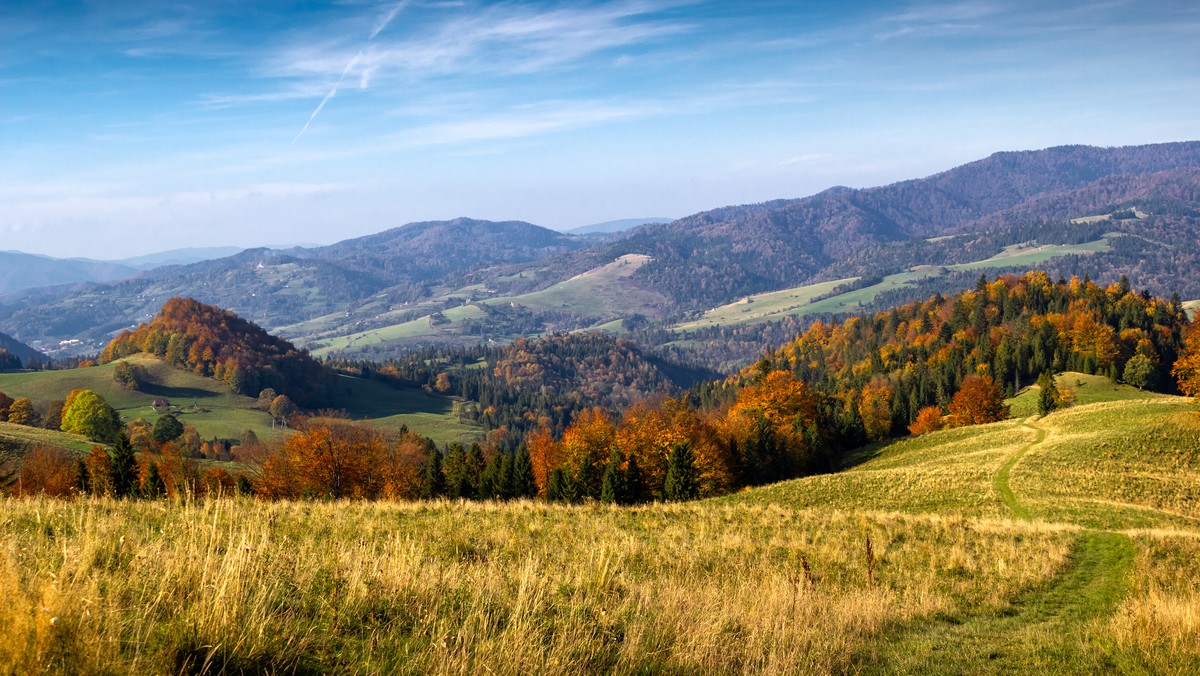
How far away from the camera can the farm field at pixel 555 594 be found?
455 centimetres

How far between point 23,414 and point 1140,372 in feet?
589

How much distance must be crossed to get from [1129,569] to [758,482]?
48592 millimetres

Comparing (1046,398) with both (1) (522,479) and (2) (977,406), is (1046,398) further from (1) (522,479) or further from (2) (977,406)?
(1) (522,479)

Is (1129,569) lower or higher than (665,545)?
lower

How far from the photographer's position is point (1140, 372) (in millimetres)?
91562

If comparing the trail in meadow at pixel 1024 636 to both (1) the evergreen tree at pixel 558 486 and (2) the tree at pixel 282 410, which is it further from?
(2) the tree at pixel 282 410

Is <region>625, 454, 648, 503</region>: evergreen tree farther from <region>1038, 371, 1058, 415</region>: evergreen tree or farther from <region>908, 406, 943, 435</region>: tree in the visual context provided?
<region>908, 406, 943, 435</region>: tree

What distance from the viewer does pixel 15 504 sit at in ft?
36.3

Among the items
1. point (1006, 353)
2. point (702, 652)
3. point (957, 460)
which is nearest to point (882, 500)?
point (957, 460)

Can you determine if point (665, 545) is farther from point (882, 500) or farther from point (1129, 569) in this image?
point (882, 500)

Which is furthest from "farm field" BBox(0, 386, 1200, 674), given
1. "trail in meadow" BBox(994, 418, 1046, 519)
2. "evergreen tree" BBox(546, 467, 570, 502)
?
"evergreen tree" BBox(546, 467, 570, 502)

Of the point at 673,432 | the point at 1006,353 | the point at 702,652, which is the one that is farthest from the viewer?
the point at 1006,353

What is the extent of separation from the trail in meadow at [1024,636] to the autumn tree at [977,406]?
243 ft

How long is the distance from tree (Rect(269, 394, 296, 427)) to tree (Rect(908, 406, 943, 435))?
13992 cm
